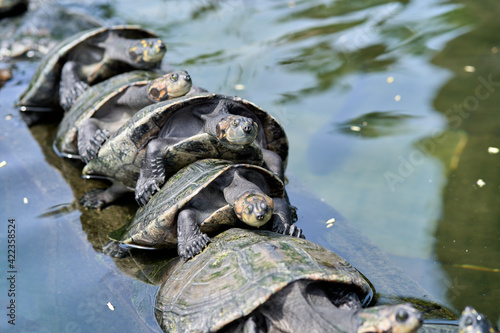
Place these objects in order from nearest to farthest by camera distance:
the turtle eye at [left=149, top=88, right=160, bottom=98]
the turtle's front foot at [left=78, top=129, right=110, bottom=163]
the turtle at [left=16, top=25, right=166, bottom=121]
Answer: the turtle eye at [left=149, top=88, right=160, bottom=98], the turtle's front foot at [left=78, top=129, right=110, bottom=163], the turtle at [left=16, top=25, right=166, bottom=121]

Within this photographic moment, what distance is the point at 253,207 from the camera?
3.62 meters

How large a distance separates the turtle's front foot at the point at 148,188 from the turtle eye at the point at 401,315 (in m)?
2.24

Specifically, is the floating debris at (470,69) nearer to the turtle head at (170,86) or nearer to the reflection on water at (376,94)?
the reflection on water at (376,94)

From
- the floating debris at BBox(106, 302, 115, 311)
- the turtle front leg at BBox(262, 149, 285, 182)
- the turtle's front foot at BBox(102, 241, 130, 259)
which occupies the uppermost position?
the turtle front leg at BBox(262, 149, 285, 182)

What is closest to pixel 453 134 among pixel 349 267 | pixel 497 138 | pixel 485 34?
pixel 497 138

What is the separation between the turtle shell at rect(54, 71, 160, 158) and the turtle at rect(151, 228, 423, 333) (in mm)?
2321

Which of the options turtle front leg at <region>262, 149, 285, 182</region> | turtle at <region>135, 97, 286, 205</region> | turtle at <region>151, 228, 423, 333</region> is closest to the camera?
turtle at <region>151, 228, 423, 333</region>

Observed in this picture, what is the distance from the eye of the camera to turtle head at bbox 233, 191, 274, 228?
142 inches

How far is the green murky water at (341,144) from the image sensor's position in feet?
13.8

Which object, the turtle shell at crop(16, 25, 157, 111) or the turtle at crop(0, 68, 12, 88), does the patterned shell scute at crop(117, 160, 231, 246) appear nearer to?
the turtle shell at crop(16, 25, 157, 111)

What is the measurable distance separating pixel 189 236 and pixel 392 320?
5.23ft

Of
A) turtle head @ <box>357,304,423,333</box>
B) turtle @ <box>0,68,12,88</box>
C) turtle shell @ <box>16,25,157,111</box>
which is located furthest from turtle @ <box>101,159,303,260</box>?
turtle @ <box>0,68,12,88</box>

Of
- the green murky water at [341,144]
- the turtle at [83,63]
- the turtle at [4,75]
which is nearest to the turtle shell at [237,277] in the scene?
the green murky water at [341,144]

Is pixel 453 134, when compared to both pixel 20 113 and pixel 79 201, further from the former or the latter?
pixel 20 113
